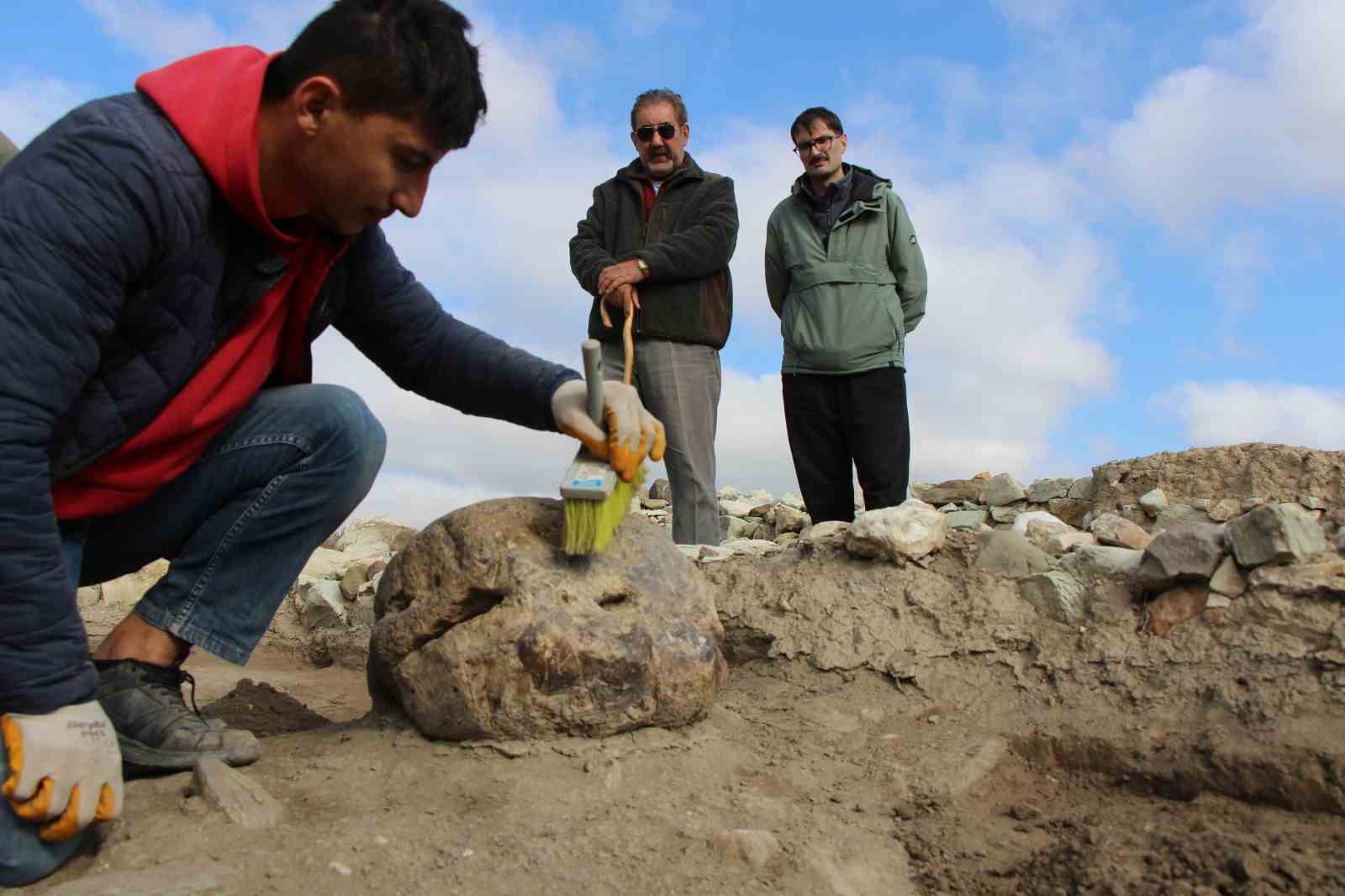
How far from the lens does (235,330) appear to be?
2.49m

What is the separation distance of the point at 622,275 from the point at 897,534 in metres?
1.97

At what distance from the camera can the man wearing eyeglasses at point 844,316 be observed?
5094mm

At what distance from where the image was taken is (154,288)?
7.18 ft

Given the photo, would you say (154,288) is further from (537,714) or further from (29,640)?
(537,714)

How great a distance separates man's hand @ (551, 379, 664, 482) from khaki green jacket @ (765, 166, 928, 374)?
247 centimetres

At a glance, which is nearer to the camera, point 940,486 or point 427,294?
point 427,294

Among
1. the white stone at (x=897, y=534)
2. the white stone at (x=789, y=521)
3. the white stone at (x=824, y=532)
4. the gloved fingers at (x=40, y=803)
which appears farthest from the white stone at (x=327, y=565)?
the gloved fingers at (x=40, y=803)

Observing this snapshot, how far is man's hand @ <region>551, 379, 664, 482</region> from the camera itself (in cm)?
268

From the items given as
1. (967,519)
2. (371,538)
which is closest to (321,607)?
(371,538)

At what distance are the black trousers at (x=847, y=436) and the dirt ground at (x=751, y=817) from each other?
220 cm

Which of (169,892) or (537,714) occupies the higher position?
(537,714)

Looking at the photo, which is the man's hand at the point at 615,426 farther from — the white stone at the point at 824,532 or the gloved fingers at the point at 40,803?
the gloved fingers at the point at 40,803

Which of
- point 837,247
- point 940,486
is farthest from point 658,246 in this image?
point 940,486

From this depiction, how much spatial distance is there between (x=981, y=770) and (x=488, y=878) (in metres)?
1.25
